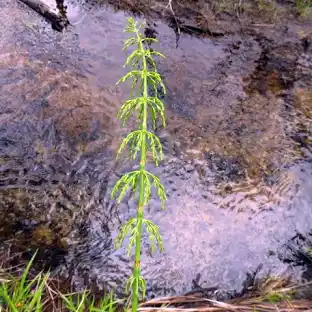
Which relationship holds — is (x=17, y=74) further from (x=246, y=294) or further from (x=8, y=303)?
(x=246, y=294)

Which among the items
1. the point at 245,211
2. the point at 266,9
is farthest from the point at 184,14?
the point at 245,211

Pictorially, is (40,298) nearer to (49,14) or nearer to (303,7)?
(49,14)

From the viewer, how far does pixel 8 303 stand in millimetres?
2207

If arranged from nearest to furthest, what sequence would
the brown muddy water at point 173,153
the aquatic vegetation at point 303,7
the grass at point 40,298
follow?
the grass at point 40,298 < the brown muddy water at point 173,153 < the aquatic vegetation at point 303,7

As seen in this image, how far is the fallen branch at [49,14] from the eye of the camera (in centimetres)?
488

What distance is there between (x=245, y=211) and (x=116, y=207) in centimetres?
104

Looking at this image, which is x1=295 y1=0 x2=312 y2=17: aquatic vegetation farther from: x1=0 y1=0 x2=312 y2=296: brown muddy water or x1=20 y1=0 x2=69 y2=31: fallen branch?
x1=20 y1=0 x2=69 y2=31: fallen branch

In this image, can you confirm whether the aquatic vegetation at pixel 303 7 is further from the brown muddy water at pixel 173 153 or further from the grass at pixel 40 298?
the grass at pixel 40 298

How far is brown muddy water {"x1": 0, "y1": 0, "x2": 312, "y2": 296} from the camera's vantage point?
297 centimetres

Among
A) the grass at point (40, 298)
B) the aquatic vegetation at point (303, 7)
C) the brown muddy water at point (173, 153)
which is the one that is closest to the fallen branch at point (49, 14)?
the brown muddy water at point (173, 153)

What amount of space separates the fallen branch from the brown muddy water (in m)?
0.11

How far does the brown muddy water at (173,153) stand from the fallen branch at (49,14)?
0.11m

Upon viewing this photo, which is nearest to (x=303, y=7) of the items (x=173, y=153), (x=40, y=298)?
(x=173, y=153)

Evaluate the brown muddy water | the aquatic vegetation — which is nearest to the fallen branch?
the brown muddy water
